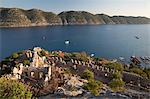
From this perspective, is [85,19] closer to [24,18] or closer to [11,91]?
[24,18]

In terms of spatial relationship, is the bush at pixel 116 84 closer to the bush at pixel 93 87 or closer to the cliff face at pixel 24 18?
the bush at pixel 93 87

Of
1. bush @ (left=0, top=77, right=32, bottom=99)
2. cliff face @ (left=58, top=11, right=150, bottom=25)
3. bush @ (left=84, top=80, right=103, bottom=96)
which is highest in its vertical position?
bush @ (left=0, top=77, right=32, bottom=99)

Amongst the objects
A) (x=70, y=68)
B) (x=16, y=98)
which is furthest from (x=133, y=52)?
(x=16, y=98)

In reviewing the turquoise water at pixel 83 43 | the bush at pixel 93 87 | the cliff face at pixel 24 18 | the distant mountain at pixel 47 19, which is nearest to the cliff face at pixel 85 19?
the distant mountain at pixel 47 19

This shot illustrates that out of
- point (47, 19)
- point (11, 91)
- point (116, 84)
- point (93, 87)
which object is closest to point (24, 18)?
point (47, 19)

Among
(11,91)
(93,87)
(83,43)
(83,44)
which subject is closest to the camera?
(11,91)

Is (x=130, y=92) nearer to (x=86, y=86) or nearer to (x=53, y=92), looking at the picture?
(x=86, y=86)

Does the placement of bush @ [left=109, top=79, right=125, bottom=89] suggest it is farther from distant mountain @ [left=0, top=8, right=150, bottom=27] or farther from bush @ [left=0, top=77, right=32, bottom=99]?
distant mountain @ [left=0, top=8, right=150, bottom=27]

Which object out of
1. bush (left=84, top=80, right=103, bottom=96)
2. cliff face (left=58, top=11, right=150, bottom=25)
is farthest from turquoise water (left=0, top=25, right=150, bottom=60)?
cliff face (left=58, top=11, right=150, bottom=25)
